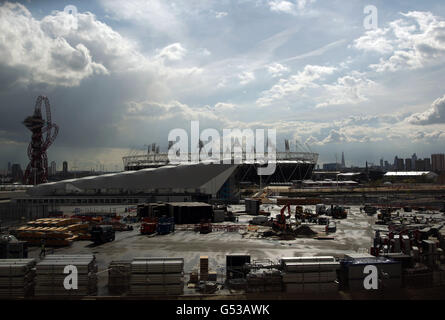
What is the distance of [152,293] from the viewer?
13281 mm

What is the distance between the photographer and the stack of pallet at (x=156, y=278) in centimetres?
1330

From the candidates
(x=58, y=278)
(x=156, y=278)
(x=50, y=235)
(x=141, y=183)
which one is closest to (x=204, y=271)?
(x=156, y=278)

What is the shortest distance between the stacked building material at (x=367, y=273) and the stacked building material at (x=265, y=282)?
2.56 m

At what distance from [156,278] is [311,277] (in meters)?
5.78

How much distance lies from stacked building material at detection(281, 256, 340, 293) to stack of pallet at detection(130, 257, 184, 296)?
4090mm

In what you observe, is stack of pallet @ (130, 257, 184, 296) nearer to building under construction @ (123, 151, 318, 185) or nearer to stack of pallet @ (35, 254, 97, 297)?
stack of pallet @ (35, 254, 97, 297)

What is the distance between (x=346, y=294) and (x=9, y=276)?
1234 cm

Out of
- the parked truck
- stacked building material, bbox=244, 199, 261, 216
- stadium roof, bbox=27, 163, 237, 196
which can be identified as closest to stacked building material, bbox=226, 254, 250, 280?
the parked truck

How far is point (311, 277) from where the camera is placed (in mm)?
13422

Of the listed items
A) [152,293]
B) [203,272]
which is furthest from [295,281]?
[152,293]

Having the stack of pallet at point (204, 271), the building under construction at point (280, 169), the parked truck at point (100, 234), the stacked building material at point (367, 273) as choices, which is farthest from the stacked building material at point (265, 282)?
the building under construction at point (280, 169)

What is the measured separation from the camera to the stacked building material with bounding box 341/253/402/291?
13680mm

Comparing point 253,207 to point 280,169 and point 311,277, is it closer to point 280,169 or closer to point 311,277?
point 311,277

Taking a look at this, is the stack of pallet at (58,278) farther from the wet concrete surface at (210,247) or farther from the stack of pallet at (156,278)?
the wet concrete surface at (210,247)
